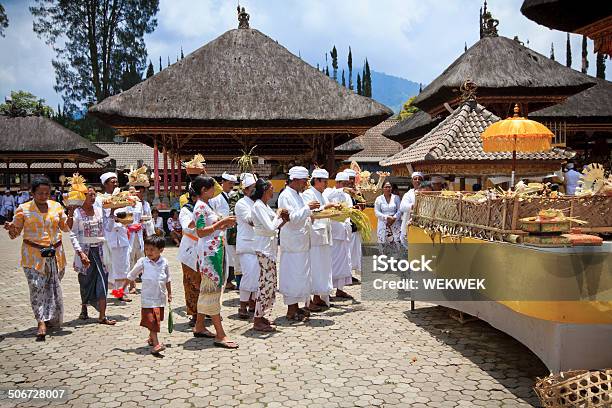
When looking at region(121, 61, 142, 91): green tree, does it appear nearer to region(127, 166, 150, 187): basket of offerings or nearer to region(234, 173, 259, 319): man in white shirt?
region(127, 166, 150, 187): basket of offerings

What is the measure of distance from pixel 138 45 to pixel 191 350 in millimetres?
45574

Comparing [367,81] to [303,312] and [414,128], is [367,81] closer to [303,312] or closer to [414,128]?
[414,128]

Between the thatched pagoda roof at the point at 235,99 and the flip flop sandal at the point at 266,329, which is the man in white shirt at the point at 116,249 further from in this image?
the thatched pagoda roof at the point at 235,99

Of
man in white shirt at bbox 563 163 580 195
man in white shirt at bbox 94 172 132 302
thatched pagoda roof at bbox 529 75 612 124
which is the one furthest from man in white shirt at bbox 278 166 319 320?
thatched pagoda roof at bbox 529 75 612 124

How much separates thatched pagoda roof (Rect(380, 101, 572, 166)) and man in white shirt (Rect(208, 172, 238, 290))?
2.81 metres

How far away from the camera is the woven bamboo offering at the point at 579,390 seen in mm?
3434

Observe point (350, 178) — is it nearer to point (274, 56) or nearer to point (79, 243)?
point (79, 243)

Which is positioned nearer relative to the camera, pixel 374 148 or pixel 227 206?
pixel 227 206

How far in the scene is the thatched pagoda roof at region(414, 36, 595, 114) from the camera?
1614 centimetres

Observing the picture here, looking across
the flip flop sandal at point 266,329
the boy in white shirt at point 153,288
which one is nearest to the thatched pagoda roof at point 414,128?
the flip flop sandal at point 266,329

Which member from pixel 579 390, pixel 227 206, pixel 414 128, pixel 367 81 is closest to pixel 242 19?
pixel 414 128

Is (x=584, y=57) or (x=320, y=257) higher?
(x=584, y=57)

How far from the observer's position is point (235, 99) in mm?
16266

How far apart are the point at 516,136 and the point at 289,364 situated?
159 inches
